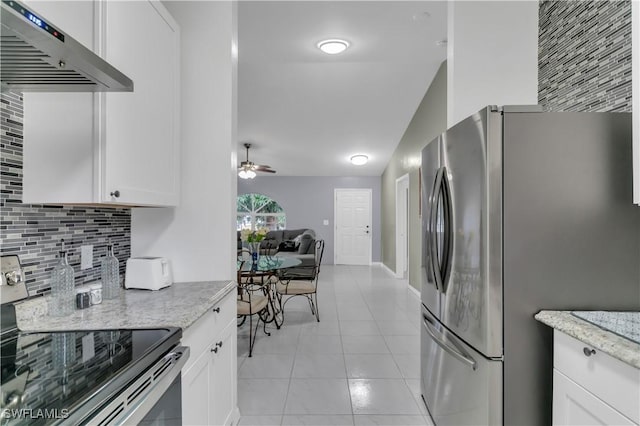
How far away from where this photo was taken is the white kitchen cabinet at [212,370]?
52.2 inches

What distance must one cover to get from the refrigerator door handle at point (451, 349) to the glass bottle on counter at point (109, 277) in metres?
1.72

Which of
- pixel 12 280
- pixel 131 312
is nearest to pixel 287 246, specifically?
pixel 131 312

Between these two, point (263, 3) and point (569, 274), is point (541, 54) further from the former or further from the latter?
point (263, 3)

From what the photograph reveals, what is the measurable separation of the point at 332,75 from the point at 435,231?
326 centimetres

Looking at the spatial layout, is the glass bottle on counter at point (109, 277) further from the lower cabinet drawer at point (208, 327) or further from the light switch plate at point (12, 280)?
the lower cabinet drawer at point (208, 327)

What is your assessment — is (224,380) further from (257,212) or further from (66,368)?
(257,212)

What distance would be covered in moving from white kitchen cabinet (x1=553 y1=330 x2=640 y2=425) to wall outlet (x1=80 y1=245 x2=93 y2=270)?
6.92 feet

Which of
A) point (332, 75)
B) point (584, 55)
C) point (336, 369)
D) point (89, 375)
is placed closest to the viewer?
point (89, 375)

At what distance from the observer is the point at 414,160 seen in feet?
17.8

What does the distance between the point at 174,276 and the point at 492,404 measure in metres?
1.75

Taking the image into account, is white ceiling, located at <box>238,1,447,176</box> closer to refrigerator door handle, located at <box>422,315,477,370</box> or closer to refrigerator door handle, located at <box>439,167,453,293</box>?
refrigerator door handle, located at <box>439,167,453,293</box>

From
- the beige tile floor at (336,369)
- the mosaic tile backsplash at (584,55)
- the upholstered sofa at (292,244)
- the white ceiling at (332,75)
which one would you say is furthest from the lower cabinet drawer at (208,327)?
the upholstered sofa at (292,244)

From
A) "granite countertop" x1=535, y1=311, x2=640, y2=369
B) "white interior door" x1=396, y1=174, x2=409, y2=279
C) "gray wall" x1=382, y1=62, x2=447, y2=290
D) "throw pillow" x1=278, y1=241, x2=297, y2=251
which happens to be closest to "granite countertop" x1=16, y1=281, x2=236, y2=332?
"granite countertop" x1=535, y1=311, x2=640, y2=369

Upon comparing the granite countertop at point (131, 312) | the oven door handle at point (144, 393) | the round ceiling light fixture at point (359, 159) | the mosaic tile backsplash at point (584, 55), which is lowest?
the oven door handle at point (144, 393)
